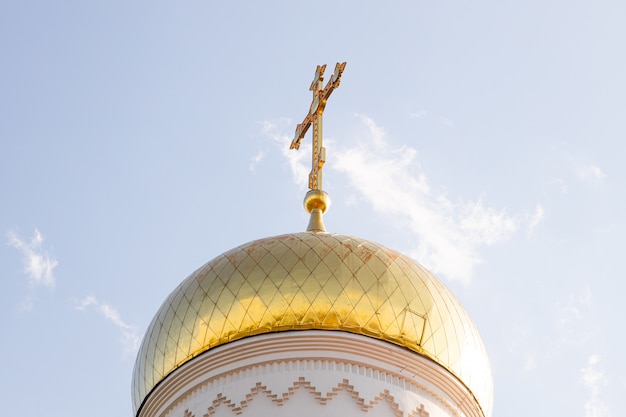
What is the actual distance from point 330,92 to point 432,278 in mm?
2917

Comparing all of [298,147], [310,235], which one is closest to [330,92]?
[298,147]

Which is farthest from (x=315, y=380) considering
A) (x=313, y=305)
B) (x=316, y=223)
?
(x=316, y=223)

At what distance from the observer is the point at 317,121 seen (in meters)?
13.2

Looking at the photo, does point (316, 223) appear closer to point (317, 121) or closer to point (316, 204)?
point (316, 204)

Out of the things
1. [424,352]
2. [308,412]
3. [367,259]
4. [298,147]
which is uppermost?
[298,147]

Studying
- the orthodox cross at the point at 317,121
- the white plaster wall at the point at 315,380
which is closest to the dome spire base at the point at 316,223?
the orthodox cross at the point at 317,121

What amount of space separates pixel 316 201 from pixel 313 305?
2178 mm

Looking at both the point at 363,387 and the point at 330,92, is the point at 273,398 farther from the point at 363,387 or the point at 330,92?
the point at 330,92

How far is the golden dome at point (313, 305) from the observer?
10312 millimetres

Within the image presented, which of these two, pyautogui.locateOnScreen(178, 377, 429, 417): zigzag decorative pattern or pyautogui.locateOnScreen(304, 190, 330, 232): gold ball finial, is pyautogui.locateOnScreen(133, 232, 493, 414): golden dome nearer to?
pyautogui.locateOnScreen(178, 377, 429, 417): zigzag decorative pattern

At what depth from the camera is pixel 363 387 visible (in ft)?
33.2

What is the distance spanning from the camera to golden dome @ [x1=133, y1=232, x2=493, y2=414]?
406 inches

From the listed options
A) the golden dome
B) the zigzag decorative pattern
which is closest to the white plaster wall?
the zigzag decorative pattern

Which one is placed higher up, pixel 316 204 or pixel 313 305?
pixel 316 204
